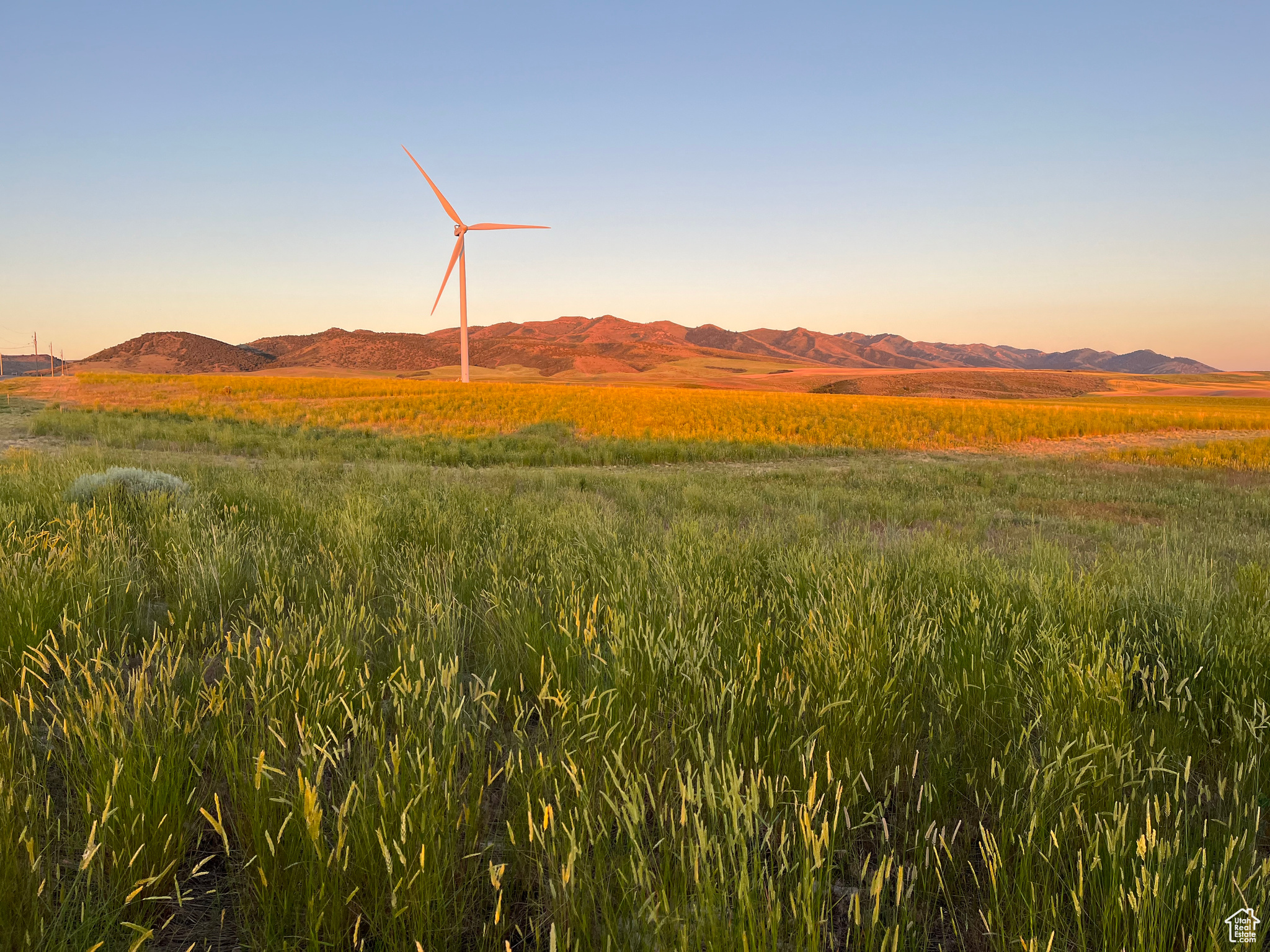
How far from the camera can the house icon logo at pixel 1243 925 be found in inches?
48.4

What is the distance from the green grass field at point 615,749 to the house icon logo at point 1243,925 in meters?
0.04

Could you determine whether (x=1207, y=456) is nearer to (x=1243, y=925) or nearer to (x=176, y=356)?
(x=1243, y=925)

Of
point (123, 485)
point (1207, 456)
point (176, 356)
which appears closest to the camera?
point (123, 485)

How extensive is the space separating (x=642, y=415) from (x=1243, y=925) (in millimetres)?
28705

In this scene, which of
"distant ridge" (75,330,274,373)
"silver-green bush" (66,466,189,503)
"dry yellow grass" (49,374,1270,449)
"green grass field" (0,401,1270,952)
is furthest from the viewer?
"distant ridge" (75,330,274,373)

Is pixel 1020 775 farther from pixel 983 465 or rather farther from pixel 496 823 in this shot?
pixel 983 465

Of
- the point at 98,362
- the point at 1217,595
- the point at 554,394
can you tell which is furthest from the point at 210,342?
the point at 1217,595

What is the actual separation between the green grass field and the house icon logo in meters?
0.04

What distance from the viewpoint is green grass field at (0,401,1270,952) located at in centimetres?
142

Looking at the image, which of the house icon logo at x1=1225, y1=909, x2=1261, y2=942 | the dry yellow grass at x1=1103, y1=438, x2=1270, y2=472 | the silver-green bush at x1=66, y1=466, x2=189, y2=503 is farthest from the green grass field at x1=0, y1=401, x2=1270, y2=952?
the dry yellow grass at x1=1103, y1=438, x2=1270, y2=472

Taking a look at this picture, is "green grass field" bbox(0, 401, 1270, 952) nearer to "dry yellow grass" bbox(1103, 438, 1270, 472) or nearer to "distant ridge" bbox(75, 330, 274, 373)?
"dry yellow grass" bbox(1103, 438, 1270, 472)

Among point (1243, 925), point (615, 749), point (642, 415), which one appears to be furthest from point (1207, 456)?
point (615, 749)

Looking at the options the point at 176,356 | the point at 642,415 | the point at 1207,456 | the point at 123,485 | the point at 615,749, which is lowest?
the point at 1207,456

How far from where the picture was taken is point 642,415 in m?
29.7
